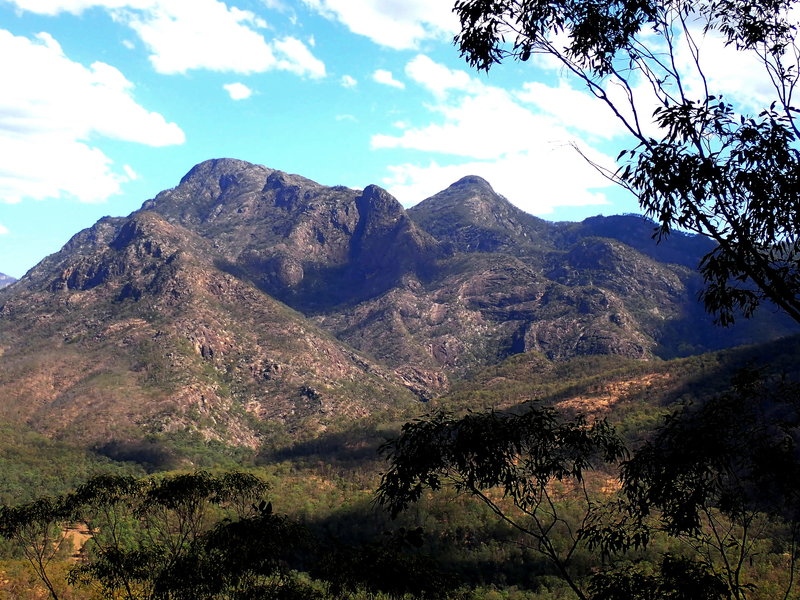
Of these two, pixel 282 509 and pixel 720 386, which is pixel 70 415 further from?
pixel 720 386

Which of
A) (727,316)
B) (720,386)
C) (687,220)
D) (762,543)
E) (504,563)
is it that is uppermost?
(687,220)

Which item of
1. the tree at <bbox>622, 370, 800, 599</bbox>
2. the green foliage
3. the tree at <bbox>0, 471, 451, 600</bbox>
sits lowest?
the tree at <bbox>0, 471, 451, 600</bbox>

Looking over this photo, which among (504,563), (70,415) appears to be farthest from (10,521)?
(70,415)

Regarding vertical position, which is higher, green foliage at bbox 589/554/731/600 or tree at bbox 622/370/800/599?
tree at bbox 622/370/800/599

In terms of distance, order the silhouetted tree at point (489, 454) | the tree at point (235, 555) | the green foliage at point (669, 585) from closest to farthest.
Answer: the green foliage at point (669, 585) < the silhouetted tree at point (489, 454) < the tree at point (235, 555)

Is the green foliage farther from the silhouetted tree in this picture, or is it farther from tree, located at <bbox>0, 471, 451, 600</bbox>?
tree, located at <bbox>0, 471, 451, 600</bbox>

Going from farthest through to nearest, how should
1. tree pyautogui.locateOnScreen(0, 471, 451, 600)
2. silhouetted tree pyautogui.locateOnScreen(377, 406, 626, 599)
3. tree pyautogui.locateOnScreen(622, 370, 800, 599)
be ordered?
tree pyautogui.locateOnScreen(0, 471, 451, 600)
silhouetted tree pyautogui.locateOnScreen(377, 406, 626, 599)
tree pyautogui.locateOnScreen(622, 370, 800, 599)

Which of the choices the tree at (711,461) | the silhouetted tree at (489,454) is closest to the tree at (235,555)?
the silhouetted tree at (489,454)

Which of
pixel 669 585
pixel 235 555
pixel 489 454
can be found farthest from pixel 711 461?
pixel 235 555

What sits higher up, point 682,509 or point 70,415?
point 682,509

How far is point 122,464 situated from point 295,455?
41.9 m

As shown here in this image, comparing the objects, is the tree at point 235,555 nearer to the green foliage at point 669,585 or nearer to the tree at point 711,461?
the green foliage at point 669,585

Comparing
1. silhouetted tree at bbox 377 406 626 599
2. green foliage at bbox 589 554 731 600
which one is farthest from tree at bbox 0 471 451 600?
green foliage at bbox 589 554 731 600

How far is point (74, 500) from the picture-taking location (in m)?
36.5
